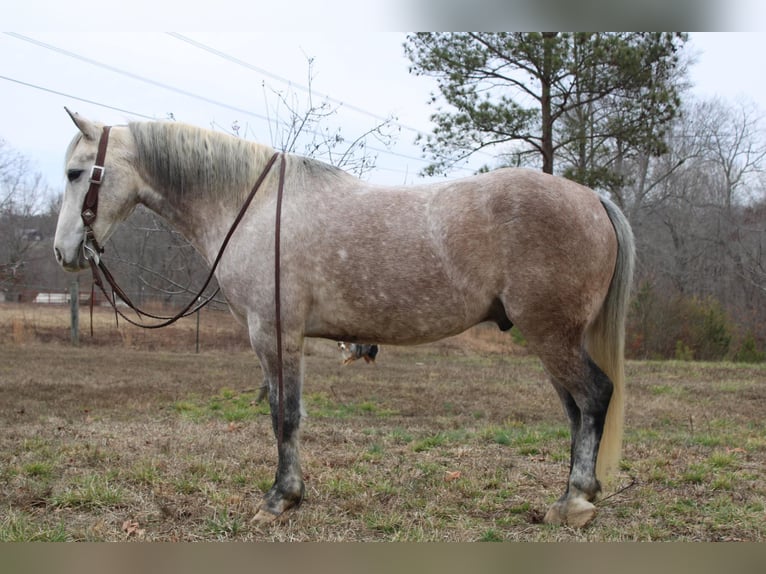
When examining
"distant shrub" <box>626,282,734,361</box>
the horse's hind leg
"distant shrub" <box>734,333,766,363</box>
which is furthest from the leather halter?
"distant shrub" <box>734,333,766,363</box>

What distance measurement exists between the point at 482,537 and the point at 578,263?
160 cm

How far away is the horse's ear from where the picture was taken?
3.59 m

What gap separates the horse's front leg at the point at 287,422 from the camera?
3551 mm

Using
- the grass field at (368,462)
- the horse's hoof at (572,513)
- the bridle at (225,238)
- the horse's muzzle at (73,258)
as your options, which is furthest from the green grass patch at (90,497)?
the horse's hoof at (572,513)

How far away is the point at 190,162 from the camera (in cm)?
378

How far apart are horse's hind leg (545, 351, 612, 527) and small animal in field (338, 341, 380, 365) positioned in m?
8.23

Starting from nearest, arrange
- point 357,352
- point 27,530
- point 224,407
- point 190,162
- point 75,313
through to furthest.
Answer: point 27,530, point 190,162, point 224,407, point 357,352, point 75,313

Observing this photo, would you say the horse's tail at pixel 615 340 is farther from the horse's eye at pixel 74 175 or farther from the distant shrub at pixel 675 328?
the distant shrub at pixel 675 328

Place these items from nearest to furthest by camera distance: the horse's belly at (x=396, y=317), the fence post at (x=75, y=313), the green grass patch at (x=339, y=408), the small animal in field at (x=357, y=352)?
→ the horse's belly at (x=396, y=317) < the green grass patch at (x=339, y=408) < the small animal in field at (x=357, y=352) < the fence post at (x=75, y=313)

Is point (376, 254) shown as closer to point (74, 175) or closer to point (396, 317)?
point (396, 317)

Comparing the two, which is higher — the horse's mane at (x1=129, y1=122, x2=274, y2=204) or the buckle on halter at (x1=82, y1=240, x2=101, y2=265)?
the horse's mane at (x1=129, y1=122, x2=274, y2=204)

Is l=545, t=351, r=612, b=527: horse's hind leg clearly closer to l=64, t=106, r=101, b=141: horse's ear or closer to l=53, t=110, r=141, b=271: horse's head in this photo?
l=53, t=110, r=141, b=271: horse's head

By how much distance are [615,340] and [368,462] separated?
2209 mm

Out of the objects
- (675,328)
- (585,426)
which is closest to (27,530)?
(585,426)
